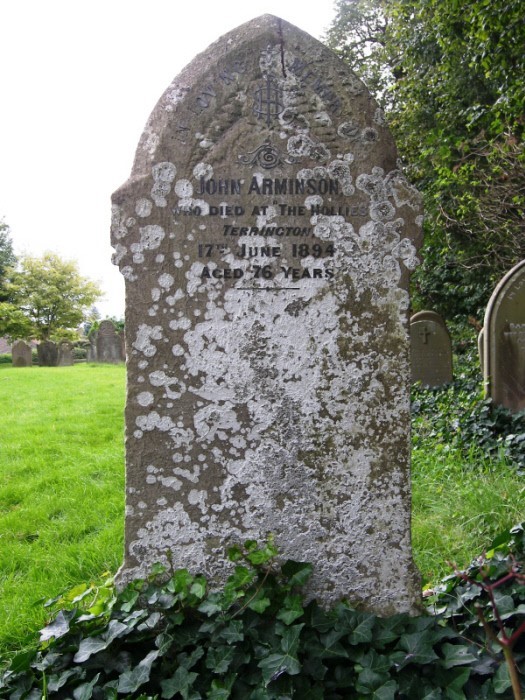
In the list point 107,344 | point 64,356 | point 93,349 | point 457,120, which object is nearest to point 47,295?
point 64,356

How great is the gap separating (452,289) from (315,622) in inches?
456

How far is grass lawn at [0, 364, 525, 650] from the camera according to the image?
321cm

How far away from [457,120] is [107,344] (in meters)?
16.7

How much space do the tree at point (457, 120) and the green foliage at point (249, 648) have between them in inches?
231

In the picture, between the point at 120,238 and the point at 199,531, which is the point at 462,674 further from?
the point at 120,238

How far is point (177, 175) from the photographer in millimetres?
2422

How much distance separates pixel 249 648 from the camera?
2.19 meters

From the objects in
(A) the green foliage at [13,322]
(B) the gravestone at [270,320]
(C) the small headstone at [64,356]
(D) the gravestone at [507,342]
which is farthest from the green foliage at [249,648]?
(A) the green foliage at [13,322]

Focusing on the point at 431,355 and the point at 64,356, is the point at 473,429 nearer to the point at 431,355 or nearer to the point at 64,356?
the point at 431,355

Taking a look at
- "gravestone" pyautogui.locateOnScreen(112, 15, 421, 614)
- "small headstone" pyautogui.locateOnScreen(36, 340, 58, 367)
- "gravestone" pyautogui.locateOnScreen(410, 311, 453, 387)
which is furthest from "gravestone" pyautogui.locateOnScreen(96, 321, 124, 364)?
"gravestone" pyautogui.locateOnScreen(112, 15, 421, 614)

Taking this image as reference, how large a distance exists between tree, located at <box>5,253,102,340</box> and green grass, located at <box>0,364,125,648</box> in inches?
998

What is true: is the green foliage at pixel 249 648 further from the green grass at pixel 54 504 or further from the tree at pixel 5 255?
the tree at pixel 5 255

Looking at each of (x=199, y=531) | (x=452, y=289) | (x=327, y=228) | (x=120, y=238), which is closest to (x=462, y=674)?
(x=199, y=531)

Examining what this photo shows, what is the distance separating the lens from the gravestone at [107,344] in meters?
23.1
